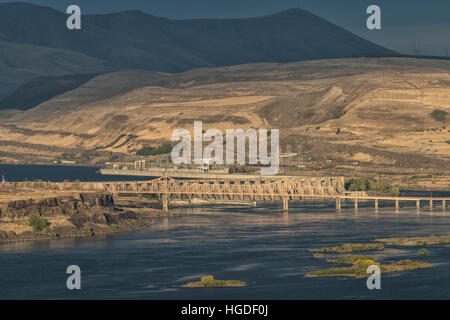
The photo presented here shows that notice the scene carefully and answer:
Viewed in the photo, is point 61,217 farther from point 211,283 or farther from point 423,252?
point 423,252

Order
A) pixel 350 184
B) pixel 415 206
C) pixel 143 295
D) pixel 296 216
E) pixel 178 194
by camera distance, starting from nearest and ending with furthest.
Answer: pixel 143 295, pixel 296 216, pixel 415 206, pixel 178 194, pixel 350 184

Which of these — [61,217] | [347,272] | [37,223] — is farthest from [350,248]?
[61,217]

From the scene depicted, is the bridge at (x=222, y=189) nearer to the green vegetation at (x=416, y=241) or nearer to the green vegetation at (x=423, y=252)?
the green vegetation at (x=416, y=241)

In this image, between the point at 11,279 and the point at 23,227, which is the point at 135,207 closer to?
the point at 23,227
